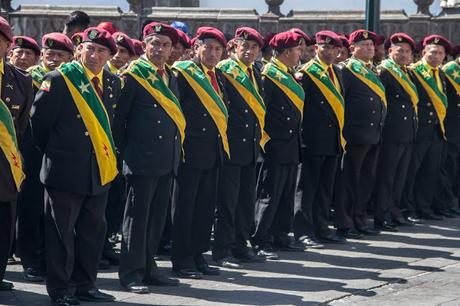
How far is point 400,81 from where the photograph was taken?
45.5ft

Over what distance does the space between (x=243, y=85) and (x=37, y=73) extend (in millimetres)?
1873

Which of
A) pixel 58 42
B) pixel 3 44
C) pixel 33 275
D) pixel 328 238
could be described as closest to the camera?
pixel 3 44

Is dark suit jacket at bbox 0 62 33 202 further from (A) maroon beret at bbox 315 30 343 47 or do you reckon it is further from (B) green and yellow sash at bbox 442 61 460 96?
(B) green and yellow sash at bbox 442 61 460 96

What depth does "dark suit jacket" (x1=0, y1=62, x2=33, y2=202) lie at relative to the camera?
891cm

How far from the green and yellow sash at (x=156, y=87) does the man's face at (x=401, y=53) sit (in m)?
4.64

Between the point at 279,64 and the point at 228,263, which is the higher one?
the point at 279,64

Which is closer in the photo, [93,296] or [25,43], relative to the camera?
[93,296]

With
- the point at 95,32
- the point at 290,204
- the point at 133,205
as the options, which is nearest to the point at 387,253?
the point at 290,204

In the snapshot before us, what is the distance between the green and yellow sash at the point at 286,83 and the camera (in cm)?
1186

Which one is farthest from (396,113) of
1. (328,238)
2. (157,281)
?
(157,281)

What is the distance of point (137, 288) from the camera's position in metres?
9.70

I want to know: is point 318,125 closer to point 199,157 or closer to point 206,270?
point 199,157

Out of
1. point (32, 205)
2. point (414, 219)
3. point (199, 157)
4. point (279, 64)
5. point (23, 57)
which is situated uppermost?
point (279, 64)

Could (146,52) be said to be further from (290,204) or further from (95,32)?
(290,204)
